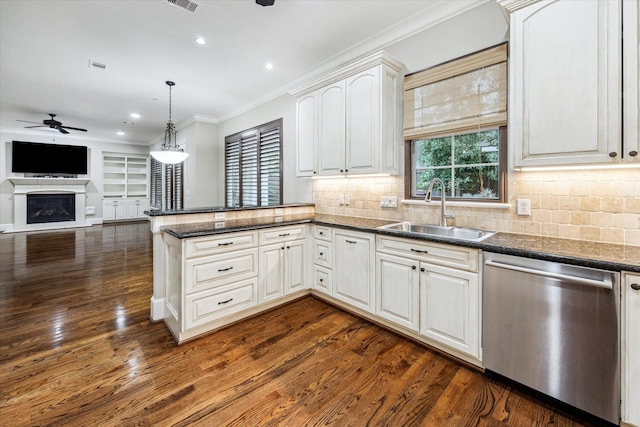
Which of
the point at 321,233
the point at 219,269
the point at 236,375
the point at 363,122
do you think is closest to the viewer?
the point at 236,375

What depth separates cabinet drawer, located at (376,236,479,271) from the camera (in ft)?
6.47

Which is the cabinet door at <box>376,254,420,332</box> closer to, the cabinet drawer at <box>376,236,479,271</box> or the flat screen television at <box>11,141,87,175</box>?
the cabinet drawer at <box>376,236,479,271</box>

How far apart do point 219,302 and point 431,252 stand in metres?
1.84

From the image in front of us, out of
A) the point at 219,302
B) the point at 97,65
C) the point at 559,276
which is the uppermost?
the point at 97,65

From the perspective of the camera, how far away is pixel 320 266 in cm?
318

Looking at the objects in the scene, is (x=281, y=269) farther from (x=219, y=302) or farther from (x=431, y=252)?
(x=431, y=252)

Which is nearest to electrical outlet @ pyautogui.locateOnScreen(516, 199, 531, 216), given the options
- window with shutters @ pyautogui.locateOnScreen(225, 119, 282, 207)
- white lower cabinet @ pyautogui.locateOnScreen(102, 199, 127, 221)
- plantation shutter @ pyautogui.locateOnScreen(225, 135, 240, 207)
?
window with shutters @ pyautogui.locateOnScreen(225, 119, 282, 207)

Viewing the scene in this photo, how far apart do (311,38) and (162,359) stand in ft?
11.1

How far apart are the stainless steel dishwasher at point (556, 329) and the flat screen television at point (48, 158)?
1123 cm

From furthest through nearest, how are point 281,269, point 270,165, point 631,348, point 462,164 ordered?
point 270,165 → point 281,269 → point 462,164 → point 631,348

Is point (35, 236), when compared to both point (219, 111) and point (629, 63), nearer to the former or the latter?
point (219, 111)

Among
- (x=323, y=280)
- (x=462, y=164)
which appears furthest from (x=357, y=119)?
(x=323, y=280)

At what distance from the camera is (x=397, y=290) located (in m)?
2.41

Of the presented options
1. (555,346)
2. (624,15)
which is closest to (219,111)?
(624,15)
